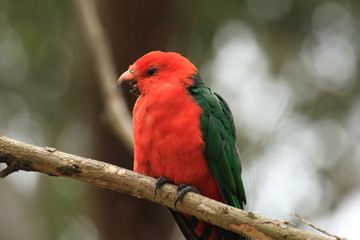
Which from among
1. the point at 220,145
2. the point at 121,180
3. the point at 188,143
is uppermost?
the point at 220,145

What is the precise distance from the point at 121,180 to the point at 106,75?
7.68ft

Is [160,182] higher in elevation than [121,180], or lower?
higher

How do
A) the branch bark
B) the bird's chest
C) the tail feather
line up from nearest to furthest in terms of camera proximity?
1. the branch bark
2. the bird's chest
3. the tail feather

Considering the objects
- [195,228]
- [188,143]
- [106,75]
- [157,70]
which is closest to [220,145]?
[188,143]

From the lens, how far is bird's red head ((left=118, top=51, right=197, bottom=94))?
15.2 ft

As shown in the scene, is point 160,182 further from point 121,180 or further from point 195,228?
point 195,228

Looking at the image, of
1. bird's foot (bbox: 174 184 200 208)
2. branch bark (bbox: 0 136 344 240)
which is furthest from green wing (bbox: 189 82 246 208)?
branch bark (bbox: 0 136 344 240)

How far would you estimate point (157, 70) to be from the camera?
4.70 meters

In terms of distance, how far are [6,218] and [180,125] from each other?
369 cm

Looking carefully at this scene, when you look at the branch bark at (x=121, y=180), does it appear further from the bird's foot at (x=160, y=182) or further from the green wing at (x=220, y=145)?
the green wing at (x=220, y=145)

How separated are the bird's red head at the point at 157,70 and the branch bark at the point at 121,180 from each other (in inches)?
45.0

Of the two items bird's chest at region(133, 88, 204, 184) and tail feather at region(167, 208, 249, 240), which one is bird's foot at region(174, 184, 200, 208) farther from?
tail feather at region(167, 208, 249, 240)

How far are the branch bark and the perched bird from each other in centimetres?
25

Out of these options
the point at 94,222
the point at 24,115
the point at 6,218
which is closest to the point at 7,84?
the point at 24,115
